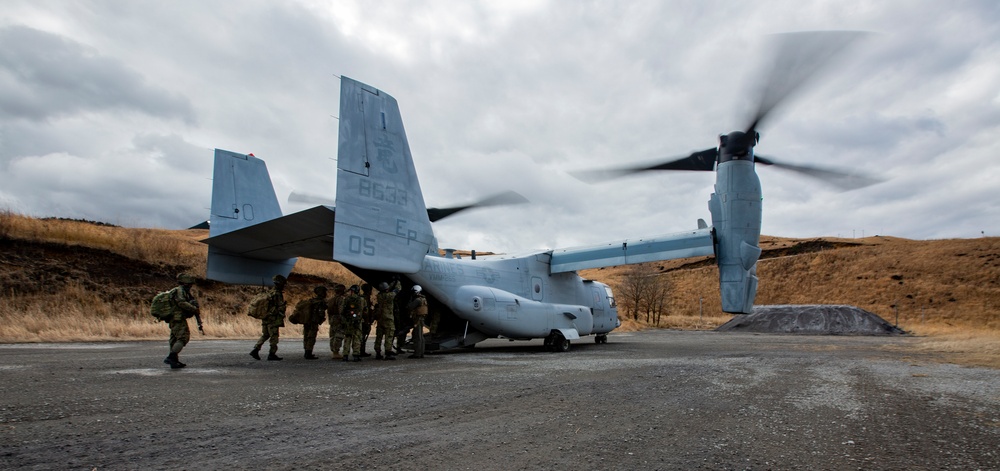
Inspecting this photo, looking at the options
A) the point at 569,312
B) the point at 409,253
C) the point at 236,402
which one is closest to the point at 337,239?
the point at 409,253

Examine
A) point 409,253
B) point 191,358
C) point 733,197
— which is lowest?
point 191,358

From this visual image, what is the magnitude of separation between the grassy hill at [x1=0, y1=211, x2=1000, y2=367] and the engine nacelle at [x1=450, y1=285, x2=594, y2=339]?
9.60m

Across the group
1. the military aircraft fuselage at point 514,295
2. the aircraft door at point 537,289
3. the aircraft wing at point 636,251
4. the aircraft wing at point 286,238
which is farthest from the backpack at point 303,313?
the aircraft wing at point 636,251

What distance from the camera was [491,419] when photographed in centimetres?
504

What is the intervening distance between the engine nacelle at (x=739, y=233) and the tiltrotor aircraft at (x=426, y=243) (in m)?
0.03

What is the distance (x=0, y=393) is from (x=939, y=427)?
9.68 metres

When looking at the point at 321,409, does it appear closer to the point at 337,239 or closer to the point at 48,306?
the point at 337,239

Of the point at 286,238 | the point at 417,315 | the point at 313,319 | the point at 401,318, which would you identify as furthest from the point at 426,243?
the point at 313,319

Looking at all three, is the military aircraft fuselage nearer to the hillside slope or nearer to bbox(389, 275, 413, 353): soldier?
bbox(389, 275, 413, 353): soldier

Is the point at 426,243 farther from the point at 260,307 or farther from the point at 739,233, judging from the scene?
the point at 739,233

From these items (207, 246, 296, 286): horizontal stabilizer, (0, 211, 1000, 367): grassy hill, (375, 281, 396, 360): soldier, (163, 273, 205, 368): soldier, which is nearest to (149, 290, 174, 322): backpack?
(163, 273, 205, 368): soldier

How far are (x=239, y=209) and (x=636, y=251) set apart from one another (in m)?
10.9

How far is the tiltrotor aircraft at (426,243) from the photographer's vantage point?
10.2 m

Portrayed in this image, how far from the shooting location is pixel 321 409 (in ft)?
17.8
